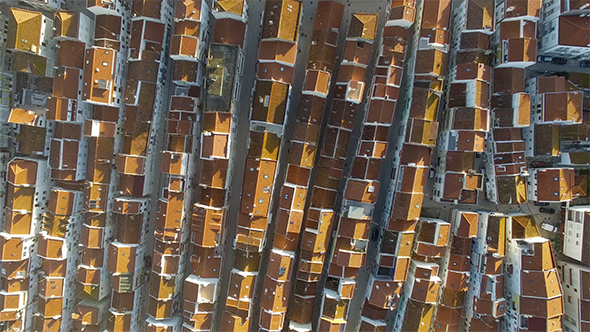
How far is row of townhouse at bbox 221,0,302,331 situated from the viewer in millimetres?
32750

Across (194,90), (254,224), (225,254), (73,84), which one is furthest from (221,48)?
(225,254)

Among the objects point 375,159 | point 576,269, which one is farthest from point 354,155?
point 576,269

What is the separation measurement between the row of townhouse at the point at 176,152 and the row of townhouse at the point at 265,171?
4717 mm

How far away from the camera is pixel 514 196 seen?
34188 millimetres

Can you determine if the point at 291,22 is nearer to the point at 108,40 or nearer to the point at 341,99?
the point at 341,99

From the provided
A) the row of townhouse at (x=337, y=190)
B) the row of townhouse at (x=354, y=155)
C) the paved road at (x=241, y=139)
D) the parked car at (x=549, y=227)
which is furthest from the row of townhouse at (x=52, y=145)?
the parked car at (x=549, y=227)

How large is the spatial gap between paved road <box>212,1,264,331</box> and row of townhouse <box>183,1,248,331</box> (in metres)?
1.58

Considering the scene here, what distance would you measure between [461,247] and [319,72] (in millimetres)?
25291

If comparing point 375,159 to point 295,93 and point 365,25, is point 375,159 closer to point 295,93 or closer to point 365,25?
point 295,93

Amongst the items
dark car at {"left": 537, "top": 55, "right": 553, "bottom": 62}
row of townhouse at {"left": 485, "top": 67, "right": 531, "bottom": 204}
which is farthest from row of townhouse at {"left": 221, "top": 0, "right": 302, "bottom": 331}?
dark car at {"left": 537, "top": 55, "right": 553, "bottom": 62}

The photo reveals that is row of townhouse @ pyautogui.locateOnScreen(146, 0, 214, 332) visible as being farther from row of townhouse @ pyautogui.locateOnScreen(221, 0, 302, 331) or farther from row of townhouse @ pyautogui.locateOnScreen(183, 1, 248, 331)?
row of townhouse @ pyautogui.locateOnScreen(221, 0, 302, 331)

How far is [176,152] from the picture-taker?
3406cm

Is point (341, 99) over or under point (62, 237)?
over

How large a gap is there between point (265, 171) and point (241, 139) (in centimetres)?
661
